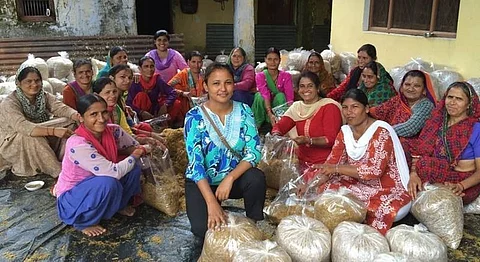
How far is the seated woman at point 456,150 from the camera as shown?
2.84m

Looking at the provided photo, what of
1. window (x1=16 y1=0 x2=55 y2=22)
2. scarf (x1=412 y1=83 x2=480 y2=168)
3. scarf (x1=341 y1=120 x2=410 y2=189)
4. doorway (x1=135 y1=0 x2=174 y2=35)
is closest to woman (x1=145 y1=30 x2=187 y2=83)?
scarf (x1=341 y1=120 x2=410 y2=189)

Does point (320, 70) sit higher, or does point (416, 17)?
point (416, 17)

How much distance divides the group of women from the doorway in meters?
8.31

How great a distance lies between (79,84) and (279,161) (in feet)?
6.55

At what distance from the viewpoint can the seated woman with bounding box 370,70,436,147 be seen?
3.39m

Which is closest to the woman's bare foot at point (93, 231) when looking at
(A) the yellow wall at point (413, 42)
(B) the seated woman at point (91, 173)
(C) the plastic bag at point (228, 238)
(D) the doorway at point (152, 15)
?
(B) the seated woman at point (91, 173)

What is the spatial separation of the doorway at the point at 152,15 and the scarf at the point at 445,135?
31.0 ft

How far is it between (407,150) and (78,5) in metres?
7.43

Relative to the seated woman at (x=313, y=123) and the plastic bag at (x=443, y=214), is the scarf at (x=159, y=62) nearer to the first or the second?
the seated woman at (x=313, y=123)

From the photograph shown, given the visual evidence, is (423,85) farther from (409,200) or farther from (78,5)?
(78,5)

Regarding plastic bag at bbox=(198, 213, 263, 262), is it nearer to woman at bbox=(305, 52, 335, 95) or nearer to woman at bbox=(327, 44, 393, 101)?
woman at bbox=(327, 44, 393, 101)

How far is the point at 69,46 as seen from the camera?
7.82 m

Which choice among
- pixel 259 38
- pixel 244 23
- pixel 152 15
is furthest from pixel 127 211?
pixel 152 15

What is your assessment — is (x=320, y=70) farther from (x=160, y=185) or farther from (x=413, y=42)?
(x=160, y=185)
